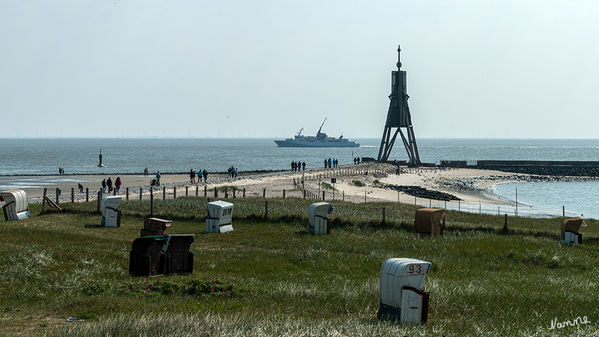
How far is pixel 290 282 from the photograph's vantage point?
18.1 meters

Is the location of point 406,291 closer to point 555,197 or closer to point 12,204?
point 12,204

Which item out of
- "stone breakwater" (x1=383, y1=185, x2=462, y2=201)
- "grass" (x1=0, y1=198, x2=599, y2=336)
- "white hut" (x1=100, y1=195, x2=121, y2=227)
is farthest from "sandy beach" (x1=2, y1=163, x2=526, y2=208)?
"grass" (x1=0, y1=198, x2=599, y2=336)

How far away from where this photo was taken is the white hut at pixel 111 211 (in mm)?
29938

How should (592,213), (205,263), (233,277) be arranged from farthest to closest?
(592,213) → (205,263) → (233,277)

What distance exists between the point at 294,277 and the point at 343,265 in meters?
2.47

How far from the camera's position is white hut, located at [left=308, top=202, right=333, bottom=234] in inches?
1105

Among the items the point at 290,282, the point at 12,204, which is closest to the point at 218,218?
the point at 12,204

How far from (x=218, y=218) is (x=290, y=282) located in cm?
1103

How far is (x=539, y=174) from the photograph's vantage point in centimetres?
Result: 11394

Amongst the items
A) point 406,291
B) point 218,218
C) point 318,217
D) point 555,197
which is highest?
point 406,291

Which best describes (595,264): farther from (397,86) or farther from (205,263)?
(397,86)

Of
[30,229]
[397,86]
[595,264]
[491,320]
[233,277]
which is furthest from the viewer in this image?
[397,86]

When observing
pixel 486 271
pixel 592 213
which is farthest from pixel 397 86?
pixel 486 271

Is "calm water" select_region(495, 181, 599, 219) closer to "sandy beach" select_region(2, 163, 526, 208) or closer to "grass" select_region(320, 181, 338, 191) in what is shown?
"sandy beach" select_region(2, 163, 526, 208)
